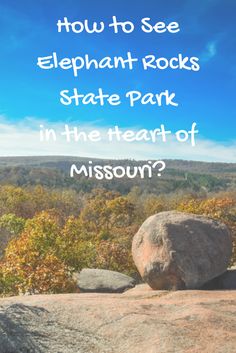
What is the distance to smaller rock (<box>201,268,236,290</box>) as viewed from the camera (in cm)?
2522

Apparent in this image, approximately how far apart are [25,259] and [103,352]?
1794 cm

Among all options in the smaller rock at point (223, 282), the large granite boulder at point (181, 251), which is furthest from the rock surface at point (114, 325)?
the smaller rock at point (223, 282)

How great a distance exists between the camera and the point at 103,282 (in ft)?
101

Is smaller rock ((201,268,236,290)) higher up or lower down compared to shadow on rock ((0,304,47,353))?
lower down

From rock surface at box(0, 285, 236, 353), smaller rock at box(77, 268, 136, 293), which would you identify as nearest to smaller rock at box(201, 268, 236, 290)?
rock surface at box(0, 285, 236, 353)

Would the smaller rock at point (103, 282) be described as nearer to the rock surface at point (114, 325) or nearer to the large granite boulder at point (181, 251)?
the large granite boulder at point (181, 251)

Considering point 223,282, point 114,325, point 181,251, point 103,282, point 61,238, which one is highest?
point 181,251

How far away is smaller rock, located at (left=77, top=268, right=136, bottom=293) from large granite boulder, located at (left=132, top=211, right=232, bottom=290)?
4.18 meters

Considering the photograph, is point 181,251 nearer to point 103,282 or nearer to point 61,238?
point 103,282

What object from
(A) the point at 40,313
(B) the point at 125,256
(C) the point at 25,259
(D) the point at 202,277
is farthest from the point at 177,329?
(B) the point at 125,256

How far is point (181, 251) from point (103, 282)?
7.64 metres

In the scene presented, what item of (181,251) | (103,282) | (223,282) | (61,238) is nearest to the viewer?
(181,251)

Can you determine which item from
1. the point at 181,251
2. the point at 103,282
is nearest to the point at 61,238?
the point at 103,282

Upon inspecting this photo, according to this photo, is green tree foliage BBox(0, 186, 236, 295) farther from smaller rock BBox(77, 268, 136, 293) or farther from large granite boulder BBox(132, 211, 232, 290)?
large granite boulder BBox(132, 211, 232, 290)
